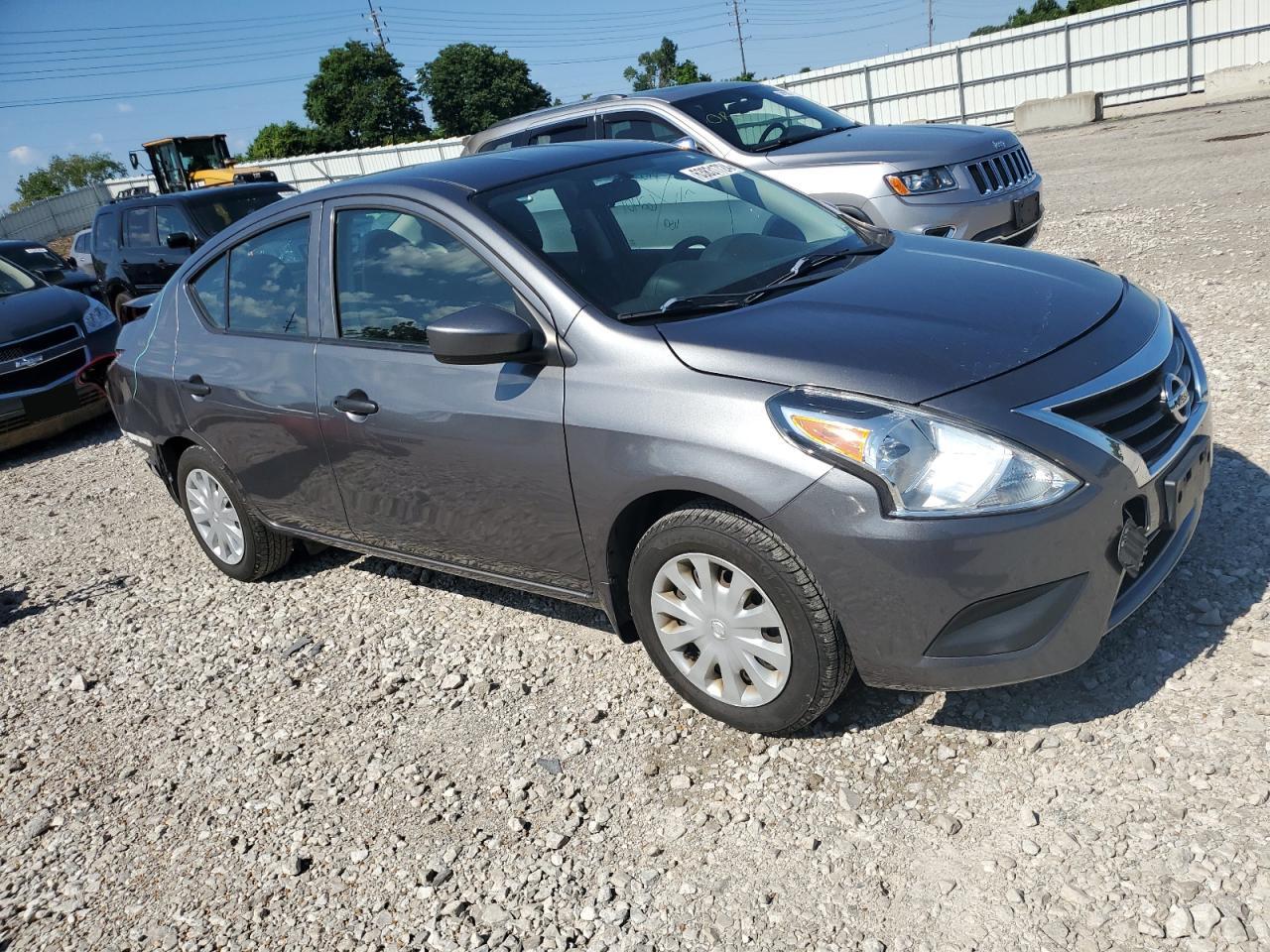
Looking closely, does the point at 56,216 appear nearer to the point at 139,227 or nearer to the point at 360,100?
the point at 360,100

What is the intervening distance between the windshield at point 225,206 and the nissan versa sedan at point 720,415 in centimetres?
803

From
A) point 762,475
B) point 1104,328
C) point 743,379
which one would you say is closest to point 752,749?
point 762,475

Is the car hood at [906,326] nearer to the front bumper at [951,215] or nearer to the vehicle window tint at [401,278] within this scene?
the vehicle window tint at [401,278]

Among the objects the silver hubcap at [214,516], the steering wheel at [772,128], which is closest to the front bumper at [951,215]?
the steering wheel at [772,128]

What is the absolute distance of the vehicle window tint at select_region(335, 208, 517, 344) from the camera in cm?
369

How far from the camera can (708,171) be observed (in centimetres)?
439

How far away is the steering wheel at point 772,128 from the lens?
8.66m

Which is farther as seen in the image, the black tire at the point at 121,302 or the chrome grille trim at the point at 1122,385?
the black tire at the point at 121,302

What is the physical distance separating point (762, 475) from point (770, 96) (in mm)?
7083

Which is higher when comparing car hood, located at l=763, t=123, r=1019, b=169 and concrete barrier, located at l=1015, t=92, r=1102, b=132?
car hood, located at l=763, t=123, r=1019, b=169

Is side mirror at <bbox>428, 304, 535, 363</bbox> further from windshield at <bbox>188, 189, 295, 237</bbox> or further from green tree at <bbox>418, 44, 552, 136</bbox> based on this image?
green tree at <bbox>418, 44, 552, 136</bbox>

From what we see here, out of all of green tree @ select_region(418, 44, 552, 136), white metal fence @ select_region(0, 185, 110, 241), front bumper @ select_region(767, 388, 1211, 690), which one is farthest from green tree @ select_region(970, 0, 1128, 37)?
front bumper @ select_region(767, 388, 1211, 690)

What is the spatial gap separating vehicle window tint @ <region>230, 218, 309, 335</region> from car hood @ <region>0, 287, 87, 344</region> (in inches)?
193

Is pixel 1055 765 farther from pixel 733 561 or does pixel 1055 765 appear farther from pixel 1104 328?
pixel 1104 328
